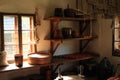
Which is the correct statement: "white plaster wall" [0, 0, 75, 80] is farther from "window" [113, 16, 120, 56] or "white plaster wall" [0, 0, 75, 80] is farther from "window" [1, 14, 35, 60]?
"window" [113, 16, 120, 56]

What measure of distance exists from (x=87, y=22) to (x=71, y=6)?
0.47 meters

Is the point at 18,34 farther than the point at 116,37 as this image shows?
No

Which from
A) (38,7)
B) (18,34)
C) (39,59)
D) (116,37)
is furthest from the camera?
(116,37)

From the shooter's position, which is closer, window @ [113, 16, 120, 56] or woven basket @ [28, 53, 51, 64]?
woven basket @ [28, 53, 51, 64]

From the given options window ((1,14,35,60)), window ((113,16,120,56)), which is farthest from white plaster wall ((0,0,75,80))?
window ((113,16,120,56))

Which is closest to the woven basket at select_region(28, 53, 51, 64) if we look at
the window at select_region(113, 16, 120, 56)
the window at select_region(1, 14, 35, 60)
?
the window at select_region(1, 14, 35, 60)

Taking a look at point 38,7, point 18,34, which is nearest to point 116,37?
point 38,7

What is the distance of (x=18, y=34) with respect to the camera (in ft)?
10.2

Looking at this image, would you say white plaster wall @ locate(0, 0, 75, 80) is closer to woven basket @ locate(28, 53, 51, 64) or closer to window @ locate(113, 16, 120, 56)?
woven basket @ locate(28, 53, 51, 64)

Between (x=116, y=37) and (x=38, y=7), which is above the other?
(x=38, y=7)

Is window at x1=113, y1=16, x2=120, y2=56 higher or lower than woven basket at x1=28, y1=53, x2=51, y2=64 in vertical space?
higher

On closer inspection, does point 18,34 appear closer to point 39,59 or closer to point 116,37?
point 39,59

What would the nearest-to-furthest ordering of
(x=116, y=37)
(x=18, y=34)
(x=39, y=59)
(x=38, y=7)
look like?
(x=39, y=59)
(x=18, y=34)
(x=38, y=7)
(x=116, y=37)

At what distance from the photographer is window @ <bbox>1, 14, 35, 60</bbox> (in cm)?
303
